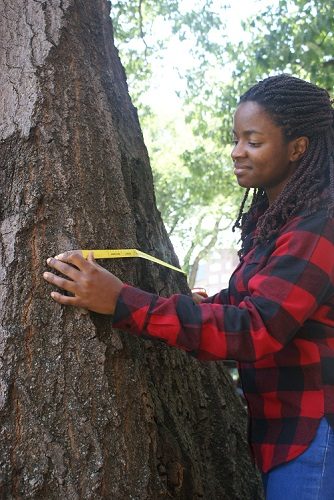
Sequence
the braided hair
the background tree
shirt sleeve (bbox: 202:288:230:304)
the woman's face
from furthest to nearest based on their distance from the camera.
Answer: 1. the background tree
2. shirt sleeve (bbox: 202:288:230:304)
3. the woman's face
4. the braided hair

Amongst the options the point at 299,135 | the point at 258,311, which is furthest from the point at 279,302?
the point at 299,135

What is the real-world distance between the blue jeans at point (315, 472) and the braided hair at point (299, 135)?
0.69 m

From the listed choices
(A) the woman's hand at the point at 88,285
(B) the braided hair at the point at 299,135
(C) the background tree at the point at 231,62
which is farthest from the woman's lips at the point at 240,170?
(C) the background tree at the point at 231,62

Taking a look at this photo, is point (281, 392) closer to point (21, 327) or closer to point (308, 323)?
point (308, 323)

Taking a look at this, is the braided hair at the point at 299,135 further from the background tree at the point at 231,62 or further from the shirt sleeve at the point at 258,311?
the background tree at the point at 231,62

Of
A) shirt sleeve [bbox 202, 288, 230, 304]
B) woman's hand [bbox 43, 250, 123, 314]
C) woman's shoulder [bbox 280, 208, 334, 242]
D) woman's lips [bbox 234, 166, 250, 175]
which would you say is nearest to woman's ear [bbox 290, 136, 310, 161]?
woman's lips [bbox 234, 166, 250, 175]

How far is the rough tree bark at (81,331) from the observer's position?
1706mm

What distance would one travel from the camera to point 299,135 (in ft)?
6.57

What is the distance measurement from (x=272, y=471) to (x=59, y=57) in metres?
1.89

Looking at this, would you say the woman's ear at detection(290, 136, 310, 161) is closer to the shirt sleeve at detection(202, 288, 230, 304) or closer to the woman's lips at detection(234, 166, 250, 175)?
the woman's lips at detection(234, 166, 250, 175)

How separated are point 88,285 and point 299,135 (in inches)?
37.1

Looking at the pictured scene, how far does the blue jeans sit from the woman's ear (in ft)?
3.03

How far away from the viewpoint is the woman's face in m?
1.99

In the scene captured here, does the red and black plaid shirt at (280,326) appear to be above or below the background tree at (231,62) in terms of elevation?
below
